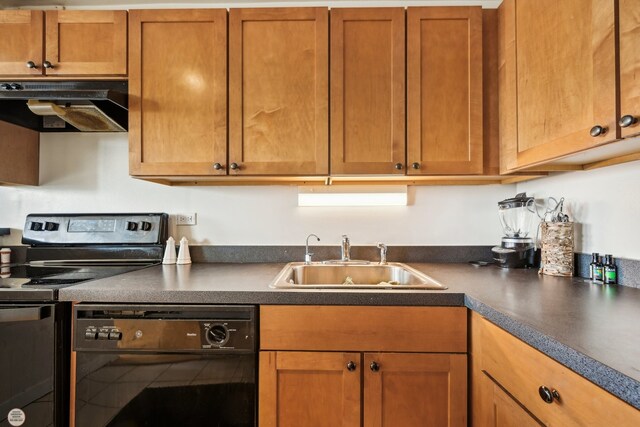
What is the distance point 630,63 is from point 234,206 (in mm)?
1725

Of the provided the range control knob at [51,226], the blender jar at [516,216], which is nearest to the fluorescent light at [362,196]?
the blender jar at [516,216]

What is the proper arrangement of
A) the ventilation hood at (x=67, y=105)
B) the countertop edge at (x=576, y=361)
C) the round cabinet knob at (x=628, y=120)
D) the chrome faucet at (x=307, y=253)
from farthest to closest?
the chrome faucet at (x=307, y=253), the ventilation hood at (x=67, y=105), the round cabinet knob at (x=628, y=120), the countertop edge at (x=576, y=361)

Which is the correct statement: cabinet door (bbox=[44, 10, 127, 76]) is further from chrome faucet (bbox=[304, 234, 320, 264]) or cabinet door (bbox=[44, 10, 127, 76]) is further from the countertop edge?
the countertop edge

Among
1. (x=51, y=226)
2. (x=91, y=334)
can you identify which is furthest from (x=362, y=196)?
(x=51, y=226)

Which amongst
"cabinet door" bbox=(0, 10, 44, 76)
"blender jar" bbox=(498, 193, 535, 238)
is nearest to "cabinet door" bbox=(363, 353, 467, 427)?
"blender jar" bbox=(498, 193, 535, 238)

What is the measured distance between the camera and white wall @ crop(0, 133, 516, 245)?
182cm

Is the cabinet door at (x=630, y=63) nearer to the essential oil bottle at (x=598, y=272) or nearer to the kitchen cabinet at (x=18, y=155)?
the essential oil bottle at (x=598, y=272)

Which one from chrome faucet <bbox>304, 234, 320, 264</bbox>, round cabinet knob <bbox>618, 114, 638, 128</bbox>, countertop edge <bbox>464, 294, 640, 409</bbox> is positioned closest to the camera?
countertop edge <bbox>464, 294, 640, 409</bbox>

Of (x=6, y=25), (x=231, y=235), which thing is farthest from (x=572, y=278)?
(x=6, y=25)

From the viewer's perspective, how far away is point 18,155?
173 cm

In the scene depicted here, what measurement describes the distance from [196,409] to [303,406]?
0.39m

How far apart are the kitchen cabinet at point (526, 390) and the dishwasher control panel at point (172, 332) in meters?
0.79

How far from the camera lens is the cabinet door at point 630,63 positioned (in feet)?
2.64

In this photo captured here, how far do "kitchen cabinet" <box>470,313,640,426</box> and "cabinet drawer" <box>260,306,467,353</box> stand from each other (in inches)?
3.4
